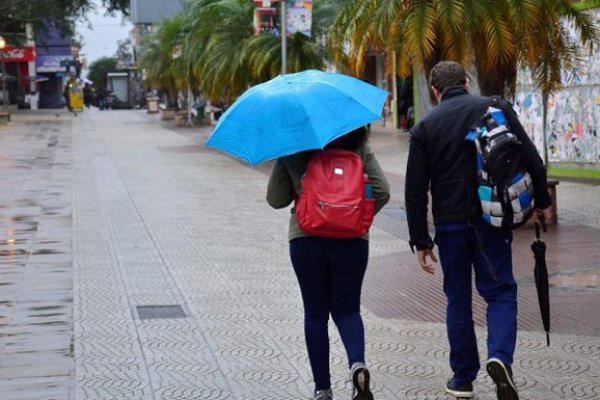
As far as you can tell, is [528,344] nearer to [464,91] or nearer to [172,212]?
[464,91]

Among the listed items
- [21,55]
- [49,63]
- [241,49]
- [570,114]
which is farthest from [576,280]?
[49,63]

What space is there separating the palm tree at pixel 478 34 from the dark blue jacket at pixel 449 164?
23.5 ft

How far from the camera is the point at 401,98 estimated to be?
37.7m

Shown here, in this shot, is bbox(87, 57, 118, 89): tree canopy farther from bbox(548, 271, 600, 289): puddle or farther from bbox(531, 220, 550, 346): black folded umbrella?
bbox(531, 220, 550, 346): black folded umbrella

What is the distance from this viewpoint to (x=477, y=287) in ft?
20.1

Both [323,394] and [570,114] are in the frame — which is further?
[570,114]

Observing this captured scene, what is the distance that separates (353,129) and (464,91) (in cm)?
82

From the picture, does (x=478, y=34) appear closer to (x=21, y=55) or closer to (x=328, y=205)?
(x=328, y=205)

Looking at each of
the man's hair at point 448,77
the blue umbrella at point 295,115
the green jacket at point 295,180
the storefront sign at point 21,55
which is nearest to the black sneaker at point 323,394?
the green jacket at point 295,180

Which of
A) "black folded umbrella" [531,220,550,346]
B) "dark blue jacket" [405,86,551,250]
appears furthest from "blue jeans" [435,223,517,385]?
"black folded umbrella" [531,220,550,346]

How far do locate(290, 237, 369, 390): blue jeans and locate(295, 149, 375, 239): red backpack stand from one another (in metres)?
0.10

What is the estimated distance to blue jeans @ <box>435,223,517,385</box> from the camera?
6.01 meters

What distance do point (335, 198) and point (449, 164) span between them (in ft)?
2.38

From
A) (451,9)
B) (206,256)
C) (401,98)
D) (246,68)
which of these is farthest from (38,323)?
(401,98)
